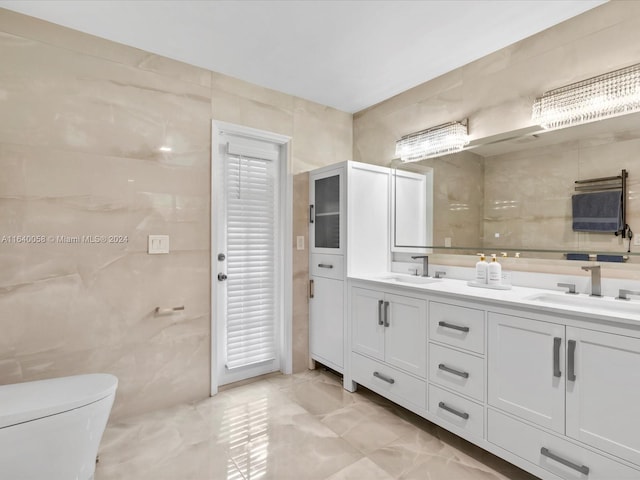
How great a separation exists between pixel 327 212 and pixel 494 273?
1375mm

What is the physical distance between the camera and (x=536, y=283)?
6.66 feet

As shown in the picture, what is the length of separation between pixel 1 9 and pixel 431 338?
3.07 m

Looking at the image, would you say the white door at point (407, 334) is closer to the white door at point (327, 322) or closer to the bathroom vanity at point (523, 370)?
the bathroom vanity at point (523, 370)

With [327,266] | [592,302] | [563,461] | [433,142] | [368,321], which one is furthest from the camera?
[327,266]

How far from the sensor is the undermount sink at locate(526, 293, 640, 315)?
5.19 feet

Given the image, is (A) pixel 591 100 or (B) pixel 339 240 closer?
(A) pixel 591 100

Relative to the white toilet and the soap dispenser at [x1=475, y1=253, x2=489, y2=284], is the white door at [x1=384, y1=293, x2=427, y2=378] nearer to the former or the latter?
the soap dispenser at [x1=475, y1=253, x2=489, y2=284]

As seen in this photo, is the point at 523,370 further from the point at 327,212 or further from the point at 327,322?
the point at 327,212

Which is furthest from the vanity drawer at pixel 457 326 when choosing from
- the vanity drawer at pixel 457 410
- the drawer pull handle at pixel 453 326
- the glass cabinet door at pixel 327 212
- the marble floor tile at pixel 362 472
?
the glass cabinet door at pixel 327 212

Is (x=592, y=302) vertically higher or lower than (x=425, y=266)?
lower

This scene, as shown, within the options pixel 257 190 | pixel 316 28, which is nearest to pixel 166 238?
pixel 257 190

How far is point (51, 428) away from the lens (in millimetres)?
1385

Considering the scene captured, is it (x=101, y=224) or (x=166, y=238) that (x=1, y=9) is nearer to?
(x=101, y=224)

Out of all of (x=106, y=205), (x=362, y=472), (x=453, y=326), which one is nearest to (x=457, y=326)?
(x=453, y=326)
